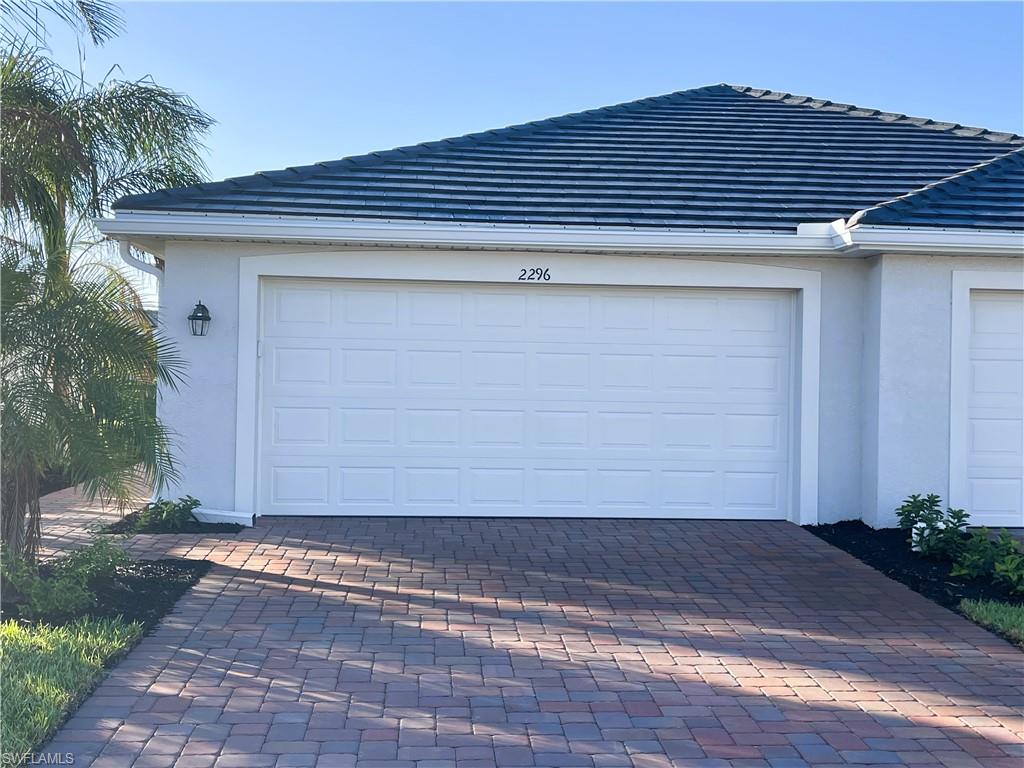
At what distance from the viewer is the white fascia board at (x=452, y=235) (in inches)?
368

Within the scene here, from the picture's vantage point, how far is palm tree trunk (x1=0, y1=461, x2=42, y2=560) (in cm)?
668

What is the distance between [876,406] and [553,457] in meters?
3.13

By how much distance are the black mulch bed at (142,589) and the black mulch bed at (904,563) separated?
5.37 metres

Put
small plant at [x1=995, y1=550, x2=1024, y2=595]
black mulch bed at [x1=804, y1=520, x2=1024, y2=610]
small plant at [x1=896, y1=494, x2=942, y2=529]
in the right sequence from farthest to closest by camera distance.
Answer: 1. small plant at [x1=896, y1=494, x2=942, y2=529]
2. black mulch bed at [x1=804, y1=520, x2=1024, y2=610]
3. small plant at [x1=995, y1=550, x2=1024, y2=595]

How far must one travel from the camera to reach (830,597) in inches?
285

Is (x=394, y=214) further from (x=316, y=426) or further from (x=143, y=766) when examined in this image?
(x=143, y=766)

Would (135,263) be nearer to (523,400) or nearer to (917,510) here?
(523,400)

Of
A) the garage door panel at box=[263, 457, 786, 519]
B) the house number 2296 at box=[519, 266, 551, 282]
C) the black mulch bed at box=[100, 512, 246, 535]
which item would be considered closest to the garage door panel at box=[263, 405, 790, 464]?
the garage door panel at box=[263, 457, 786, 519]

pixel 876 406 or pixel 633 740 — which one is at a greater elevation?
pixel 876 406

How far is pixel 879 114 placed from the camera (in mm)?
13570

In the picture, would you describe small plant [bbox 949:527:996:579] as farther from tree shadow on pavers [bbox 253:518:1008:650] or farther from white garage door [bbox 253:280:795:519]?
white garage door [bbox 253:280:795:519]

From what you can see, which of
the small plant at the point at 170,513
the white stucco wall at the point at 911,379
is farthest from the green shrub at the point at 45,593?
the white stucco wall at the point at 911,379

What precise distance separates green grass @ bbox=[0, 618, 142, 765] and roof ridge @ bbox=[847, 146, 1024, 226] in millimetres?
7210

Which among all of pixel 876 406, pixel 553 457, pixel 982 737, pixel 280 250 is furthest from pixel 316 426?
pixel 982 737
